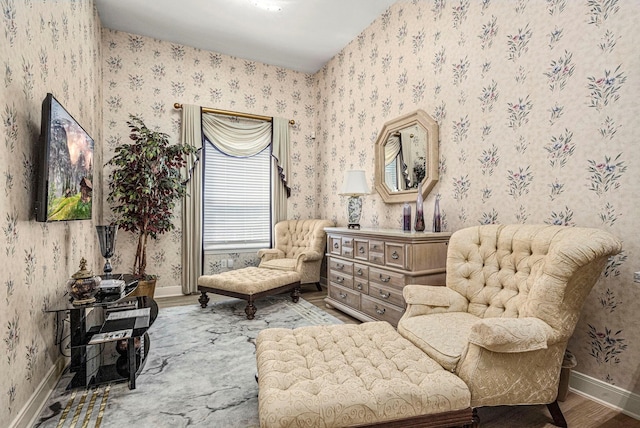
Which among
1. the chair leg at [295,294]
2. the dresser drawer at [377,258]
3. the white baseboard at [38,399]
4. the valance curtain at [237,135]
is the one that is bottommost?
the white baseboard at [38,399]

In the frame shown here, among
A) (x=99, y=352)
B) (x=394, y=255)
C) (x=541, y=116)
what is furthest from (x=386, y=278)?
(x=99, y=352)

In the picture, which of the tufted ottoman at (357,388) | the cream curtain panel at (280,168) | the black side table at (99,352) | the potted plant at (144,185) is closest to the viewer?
the tufted ottoman at (357,388)

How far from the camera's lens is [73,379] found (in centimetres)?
203

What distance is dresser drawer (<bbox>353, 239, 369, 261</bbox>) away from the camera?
3.04 meters

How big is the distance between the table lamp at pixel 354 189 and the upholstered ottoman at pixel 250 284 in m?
0.96

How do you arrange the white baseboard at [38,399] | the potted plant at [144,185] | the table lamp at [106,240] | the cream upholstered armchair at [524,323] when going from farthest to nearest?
the potted plant at [144,185] < the table lamp at [106,240] < the white baseboard at [38,399] < the cream upholstered armchair at [524,323]

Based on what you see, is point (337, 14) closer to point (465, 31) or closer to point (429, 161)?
point (465, 31)

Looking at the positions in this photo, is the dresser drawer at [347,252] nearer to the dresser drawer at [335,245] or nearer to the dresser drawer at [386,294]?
the dresser drawer at [335,245]

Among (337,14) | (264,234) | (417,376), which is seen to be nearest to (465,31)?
(337,14)

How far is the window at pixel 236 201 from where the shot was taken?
4.52m

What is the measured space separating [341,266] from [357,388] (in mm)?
2180

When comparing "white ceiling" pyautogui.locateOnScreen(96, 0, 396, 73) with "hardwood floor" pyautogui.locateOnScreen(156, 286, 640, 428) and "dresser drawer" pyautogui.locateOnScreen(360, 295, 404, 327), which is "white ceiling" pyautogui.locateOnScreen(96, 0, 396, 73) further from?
"hardwood floor" pyautogui.locateOnScreen(156, 286, 640, 428)

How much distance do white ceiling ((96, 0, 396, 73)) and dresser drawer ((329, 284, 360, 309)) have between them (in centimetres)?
308

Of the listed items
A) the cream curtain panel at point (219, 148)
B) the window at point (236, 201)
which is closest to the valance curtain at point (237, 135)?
the cream curtain panel at point (219, 148)
